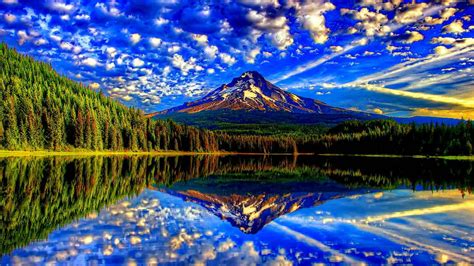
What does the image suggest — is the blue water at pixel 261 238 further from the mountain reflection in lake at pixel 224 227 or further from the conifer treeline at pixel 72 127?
the conifer treeline at pixel 72 127

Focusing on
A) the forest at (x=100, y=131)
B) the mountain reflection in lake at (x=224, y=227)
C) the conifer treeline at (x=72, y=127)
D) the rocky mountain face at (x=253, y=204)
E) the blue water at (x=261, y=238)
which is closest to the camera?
the blue water at (x=261, y=238)

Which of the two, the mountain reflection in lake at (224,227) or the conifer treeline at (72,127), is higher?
the conifer treeline at (72,127)

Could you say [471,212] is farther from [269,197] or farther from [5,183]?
[5,183]

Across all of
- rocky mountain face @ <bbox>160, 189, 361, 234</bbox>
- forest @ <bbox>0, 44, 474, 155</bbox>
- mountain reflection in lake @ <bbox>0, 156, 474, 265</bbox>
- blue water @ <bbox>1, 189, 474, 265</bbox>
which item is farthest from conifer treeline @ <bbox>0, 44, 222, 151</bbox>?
blue water @ <bbox>1, 189, 474, 265</bbox>

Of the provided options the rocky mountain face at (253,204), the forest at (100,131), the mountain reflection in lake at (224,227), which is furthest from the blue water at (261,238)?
the forest at (100,131)

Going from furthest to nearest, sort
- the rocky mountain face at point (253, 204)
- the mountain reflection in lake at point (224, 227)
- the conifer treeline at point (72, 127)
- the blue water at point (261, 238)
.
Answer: the conifer treeline at point (72, 127), the rocky mountain face at point (253, 204), the mountain reflection in lake at point (224, 227), the blue water at point (261, 238)

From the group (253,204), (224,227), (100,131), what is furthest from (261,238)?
(100,131)

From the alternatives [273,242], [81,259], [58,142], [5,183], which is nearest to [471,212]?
[273,242]

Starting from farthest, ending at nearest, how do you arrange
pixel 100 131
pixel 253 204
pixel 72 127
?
pixel 100 131 < pixel 72 127 < pixel 253 204

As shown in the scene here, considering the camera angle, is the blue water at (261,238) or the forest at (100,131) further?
the forest at (100,131)

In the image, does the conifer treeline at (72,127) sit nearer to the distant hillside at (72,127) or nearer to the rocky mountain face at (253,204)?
the distant hillside at (72,127)

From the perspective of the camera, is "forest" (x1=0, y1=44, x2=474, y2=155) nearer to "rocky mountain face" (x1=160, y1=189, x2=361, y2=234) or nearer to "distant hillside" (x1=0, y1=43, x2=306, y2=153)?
"distant hillside" (x1=0, y1=43, x2=306, y2=153)

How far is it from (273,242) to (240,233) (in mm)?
2410

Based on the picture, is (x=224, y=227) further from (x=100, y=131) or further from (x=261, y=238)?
(x=100, y=131)
